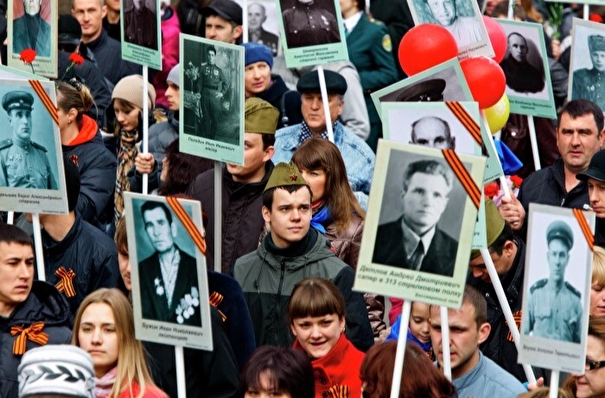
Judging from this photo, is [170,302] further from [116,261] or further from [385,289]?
[116,261]

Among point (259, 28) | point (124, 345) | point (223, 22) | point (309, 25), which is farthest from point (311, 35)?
point (124, 345)

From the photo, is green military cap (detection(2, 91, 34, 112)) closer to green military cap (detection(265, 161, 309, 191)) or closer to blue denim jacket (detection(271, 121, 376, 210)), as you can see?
green military cap (detection(265, 161, 309, 191))

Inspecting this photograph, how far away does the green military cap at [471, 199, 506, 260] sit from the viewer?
9234 millimetres

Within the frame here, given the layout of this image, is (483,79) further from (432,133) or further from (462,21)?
(432,133)

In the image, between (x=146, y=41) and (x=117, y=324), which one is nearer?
(x=117, y=324)

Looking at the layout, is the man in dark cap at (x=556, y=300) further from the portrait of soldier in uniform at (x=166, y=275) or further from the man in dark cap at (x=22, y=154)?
the man in dark cap at (x=22, y=154)

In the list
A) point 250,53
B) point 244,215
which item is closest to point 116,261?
point 244,215

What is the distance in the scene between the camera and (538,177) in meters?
10.9

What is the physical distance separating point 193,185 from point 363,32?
11.0 feet

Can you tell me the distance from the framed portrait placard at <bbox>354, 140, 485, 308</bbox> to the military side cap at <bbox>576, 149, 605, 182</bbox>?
2714 mm

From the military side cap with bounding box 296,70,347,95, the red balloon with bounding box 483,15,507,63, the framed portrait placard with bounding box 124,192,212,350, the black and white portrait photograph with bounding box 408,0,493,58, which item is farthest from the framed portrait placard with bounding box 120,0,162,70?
the framed portrait placard with bounding box 124,192,212,350

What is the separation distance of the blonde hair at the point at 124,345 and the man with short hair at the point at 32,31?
3355 mm

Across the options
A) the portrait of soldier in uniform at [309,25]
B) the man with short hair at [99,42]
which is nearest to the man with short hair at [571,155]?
the portrait of soldier in uniform at [309,25]

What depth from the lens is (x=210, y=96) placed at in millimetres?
9555
